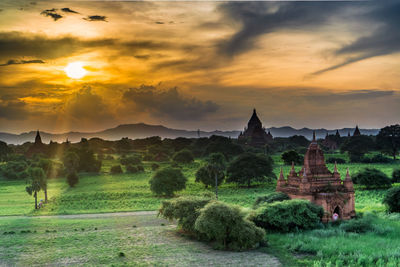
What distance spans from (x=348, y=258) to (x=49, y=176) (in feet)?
212

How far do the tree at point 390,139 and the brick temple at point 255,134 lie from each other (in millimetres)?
38351

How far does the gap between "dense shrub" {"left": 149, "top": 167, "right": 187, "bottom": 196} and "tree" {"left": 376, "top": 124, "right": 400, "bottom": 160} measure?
7109 cm

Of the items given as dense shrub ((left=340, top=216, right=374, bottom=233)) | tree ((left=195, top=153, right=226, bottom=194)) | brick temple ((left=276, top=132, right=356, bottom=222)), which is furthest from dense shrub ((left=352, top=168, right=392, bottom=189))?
dense shrub ((left=340, top=216, right=374, bottom=233))

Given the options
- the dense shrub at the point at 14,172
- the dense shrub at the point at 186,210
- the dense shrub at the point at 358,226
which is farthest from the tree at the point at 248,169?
the dense shrub at the point at 14,172

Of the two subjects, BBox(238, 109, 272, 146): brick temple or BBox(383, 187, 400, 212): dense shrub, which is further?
BBox(238, 109, 272, 146): brick temple

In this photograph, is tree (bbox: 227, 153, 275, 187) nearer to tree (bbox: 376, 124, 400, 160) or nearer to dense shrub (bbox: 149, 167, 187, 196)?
dense shrub (bbox: 149, 167, 187, 196)

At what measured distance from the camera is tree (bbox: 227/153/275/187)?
6066 centimetres

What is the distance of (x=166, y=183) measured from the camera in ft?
176

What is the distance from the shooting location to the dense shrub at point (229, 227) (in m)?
24.0

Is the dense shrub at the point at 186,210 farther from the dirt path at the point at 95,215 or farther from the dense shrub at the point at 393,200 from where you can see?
the dense shrub at the point at 393,200

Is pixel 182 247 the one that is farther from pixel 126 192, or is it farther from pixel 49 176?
pixel 49 176

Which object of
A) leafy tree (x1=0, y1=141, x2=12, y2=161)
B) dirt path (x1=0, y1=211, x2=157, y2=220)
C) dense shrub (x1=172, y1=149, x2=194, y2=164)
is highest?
leafy tree (x1=0, y1=141, x2=12, y2=161)

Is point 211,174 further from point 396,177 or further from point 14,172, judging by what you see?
point 14,172

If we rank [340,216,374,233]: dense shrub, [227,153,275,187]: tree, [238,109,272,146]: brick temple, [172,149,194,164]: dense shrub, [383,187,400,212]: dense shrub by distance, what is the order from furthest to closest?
[238,109,272,146]: brick temple
[172,149,194,164]: dense shrub
[227,153,275,187]: tree
[383,187,400,212]: dense shrub
[340,216,374,233]: dense shrub
